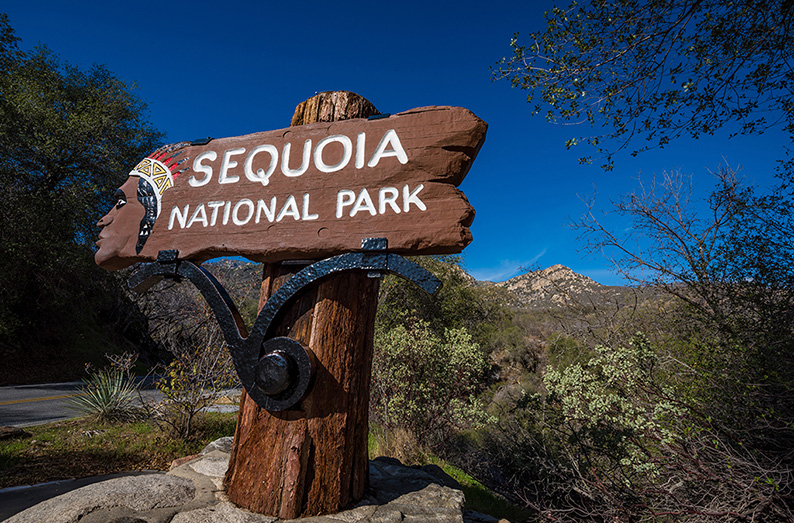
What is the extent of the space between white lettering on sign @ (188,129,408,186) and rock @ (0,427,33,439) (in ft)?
20.7

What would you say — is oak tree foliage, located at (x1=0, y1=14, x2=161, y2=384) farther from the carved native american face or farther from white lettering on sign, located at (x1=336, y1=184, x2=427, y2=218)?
white lettering on sign, located at (x1=336, y1=184, x2=427, y2=218)

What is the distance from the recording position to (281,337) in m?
2.20

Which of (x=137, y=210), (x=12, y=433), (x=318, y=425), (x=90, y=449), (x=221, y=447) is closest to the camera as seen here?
(x=318, y=425)

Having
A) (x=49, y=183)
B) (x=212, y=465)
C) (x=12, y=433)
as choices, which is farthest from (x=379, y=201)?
(x=49, y=183)

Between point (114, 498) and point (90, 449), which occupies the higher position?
point (114, 498)

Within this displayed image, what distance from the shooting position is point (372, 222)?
2090 mm

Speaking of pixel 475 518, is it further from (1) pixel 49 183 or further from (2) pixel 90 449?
(1) pixel 49 183

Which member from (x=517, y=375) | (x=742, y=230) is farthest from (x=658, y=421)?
(x=517, y=375)

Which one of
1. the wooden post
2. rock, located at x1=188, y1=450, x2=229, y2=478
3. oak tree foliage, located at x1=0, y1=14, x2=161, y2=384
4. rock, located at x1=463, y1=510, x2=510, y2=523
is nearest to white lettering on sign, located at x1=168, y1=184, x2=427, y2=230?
the wooden post

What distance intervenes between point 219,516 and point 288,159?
79.4 inches

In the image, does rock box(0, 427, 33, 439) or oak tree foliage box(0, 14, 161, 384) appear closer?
rock box(0, 427, 33, 439)

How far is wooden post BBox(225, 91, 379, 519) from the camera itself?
215 cm

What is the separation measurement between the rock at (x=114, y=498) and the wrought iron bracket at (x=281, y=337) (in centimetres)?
73

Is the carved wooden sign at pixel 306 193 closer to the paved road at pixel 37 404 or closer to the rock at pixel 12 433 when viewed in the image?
the paved road at pixel 37 404
